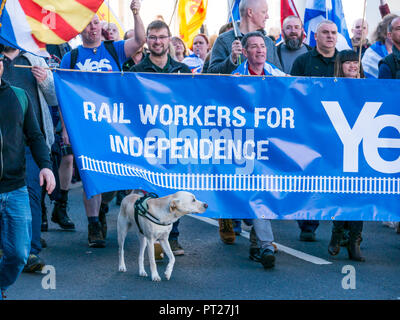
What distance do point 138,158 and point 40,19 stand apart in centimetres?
146

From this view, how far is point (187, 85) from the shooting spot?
6.97 metres

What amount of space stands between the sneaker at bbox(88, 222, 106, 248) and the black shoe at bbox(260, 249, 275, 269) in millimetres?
1838

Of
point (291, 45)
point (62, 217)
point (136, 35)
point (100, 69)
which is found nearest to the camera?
point (136, 35)

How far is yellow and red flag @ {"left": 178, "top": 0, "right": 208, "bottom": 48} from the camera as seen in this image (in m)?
15.5

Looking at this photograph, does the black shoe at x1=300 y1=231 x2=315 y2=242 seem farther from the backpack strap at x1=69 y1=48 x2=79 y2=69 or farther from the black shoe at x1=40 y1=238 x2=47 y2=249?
the backpack strap at x1=69 y1=48 x2=79 y2=69

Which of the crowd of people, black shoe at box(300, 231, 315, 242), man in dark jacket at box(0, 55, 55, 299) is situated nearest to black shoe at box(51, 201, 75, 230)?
the crowd of people

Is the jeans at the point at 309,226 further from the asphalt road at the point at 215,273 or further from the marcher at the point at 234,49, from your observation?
the marcher at the point at 234,49

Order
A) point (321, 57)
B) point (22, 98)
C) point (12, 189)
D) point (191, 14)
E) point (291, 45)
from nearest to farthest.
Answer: point (12, 189) → point (22, 98) → point (321, 57) → point (291, 45) → point (191, 14)

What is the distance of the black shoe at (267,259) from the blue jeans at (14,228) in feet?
8.47

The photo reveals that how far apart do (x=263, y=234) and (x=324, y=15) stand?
18.8 feet

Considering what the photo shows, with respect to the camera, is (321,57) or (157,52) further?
(321,57)

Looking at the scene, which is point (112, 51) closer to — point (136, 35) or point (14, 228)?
point (136, 35)

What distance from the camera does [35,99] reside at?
7156 millimetres

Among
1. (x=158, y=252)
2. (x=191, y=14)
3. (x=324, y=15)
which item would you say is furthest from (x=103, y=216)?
(x=191, y=14)
